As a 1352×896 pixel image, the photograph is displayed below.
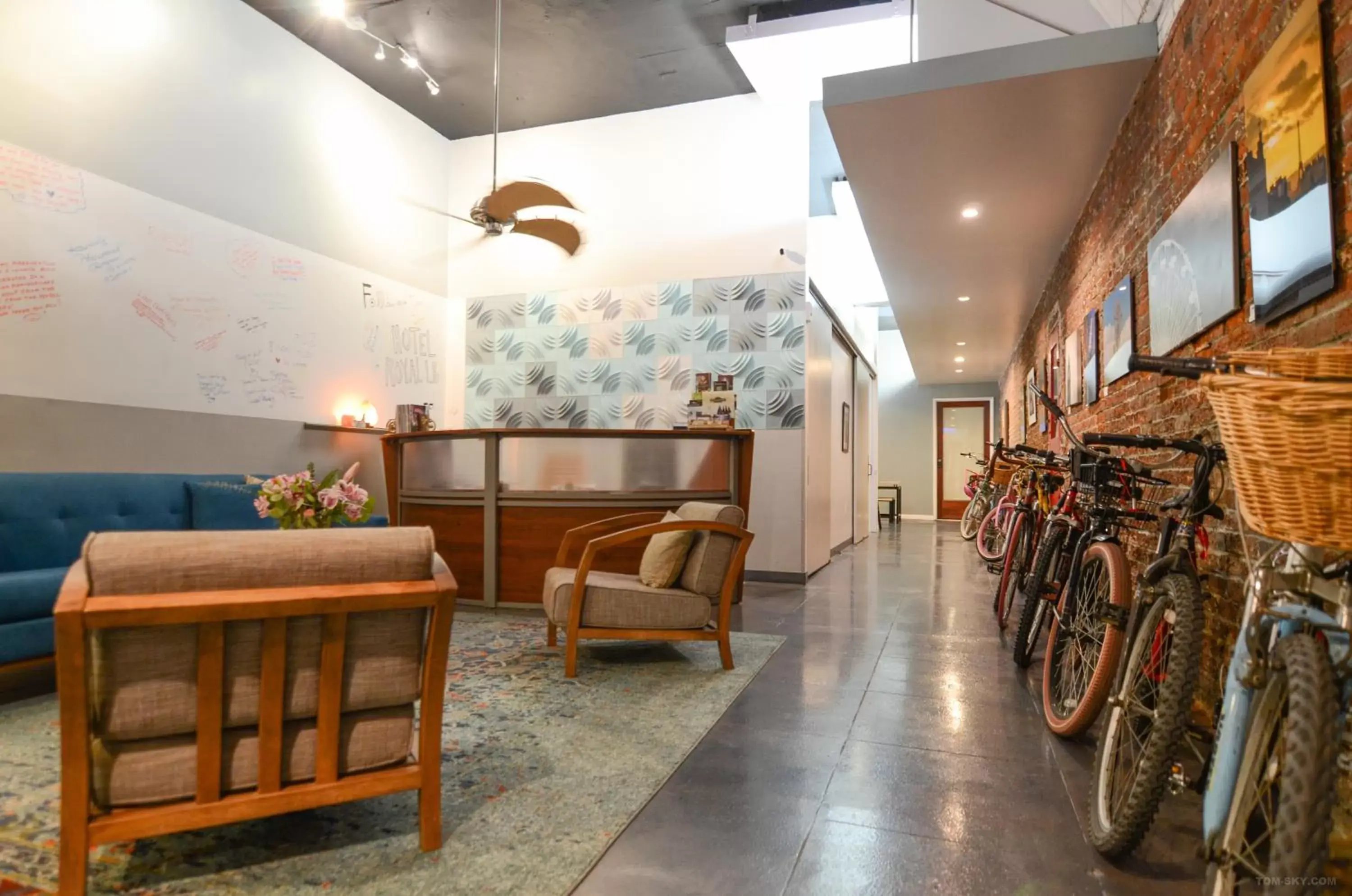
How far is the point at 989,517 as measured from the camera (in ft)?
21.7

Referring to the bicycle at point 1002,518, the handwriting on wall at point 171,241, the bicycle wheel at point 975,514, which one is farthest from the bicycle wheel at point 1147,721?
the bicycle wheel at point 975,514

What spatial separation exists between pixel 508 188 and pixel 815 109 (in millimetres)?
3357

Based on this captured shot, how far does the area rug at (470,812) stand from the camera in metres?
1.62

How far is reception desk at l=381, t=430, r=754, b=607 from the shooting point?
15.2 ft

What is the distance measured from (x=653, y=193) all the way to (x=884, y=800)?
559 centimetres

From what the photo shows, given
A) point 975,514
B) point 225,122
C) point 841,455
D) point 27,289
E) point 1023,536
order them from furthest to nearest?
point 841,455
point 975,514
point 225,122
point 1023,536
point 27,289

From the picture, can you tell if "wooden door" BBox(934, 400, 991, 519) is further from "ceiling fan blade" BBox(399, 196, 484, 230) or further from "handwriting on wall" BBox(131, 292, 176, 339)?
"handwriting on wall" BBox(131, 292, 176, 339)

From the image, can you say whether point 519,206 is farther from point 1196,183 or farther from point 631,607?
point 1196,183

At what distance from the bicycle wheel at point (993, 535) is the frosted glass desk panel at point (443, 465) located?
13.6 feet

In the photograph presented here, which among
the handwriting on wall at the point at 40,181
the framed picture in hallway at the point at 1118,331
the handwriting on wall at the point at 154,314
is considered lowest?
the framed picture in hallway at the point at 1118,331

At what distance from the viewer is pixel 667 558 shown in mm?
3385

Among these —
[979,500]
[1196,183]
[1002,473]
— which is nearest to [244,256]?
[1196,183]

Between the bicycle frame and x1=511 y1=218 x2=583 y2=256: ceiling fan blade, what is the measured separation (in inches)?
188

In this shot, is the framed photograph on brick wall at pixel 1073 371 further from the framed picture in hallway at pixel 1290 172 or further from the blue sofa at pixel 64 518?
the blue sofa at pixel 64 518
